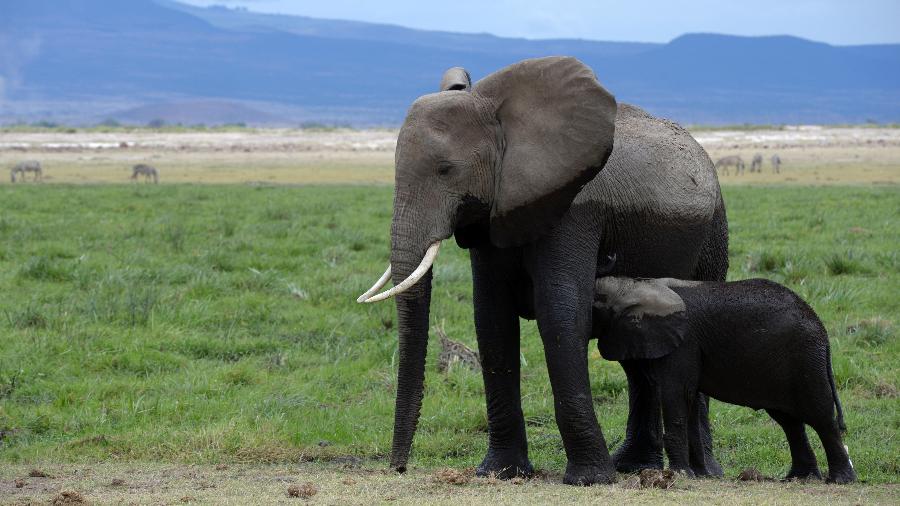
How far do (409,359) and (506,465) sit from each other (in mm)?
972

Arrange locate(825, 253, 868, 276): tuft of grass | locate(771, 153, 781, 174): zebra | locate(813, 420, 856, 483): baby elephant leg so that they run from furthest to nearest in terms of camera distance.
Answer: locate(771, 153, 781, 174): zebra, locate(825, 253, 868, 276): tuft of grass, locate(813, 420, 856, 483): baby elephant leg

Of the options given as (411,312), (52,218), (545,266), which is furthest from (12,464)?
(52,218)

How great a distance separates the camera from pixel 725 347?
263 inches

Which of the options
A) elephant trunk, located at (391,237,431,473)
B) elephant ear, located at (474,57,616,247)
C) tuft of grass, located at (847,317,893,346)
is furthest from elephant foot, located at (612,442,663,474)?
tuft of grass, located at (847,317,893,346)

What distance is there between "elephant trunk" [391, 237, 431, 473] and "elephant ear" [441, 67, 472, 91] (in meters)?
1.01

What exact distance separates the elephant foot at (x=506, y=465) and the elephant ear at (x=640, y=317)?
32.7 inches

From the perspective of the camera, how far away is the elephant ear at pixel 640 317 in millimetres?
6594

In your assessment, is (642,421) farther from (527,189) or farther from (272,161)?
(272,161)

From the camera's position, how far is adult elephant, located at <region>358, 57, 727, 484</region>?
6.30 metres

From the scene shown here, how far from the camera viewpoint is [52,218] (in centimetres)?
2003

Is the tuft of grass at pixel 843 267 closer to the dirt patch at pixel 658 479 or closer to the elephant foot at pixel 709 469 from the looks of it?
the elephant foot at pixel 709 469

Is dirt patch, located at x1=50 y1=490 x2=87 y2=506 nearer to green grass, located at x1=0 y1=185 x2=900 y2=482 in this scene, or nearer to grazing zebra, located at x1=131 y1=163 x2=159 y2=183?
green grass, located at x1=0 y1=185 x2=900 y2=482

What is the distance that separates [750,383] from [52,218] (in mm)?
15341

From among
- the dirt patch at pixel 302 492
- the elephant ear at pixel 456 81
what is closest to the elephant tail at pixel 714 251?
the elephant ear at pixel 456 81
